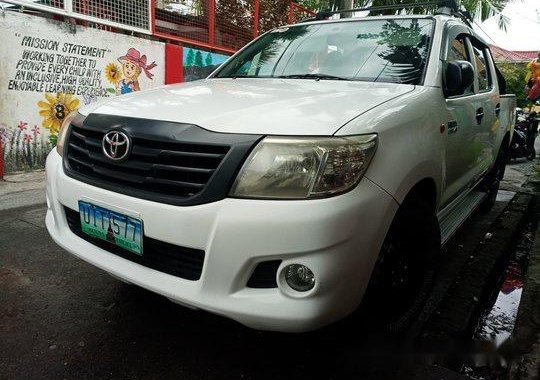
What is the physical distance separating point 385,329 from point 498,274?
5.11 feet

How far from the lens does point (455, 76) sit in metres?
2.30

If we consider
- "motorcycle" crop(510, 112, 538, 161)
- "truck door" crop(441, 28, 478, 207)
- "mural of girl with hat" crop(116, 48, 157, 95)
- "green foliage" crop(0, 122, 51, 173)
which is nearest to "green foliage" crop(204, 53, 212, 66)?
"mural of girl with hat" crop(116, 48, 157, 95)

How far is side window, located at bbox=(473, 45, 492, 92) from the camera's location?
3.29 metres

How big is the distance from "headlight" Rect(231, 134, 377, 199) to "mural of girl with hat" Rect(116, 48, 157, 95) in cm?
507

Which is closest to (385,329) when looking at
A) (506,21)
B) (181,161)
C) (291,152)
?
(291,152)

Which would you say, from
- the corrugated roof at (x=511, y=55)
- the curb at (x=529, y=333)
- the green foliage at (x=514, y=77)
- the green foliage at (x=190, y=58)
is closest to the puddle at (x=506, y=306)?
the curb at (x=529, y=333)

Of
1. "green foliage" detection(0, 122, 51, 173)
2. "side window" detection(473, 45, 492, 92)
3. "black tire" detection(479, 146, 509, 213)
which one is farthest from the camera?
"green foliage" detection(0, 122, 51, 173)

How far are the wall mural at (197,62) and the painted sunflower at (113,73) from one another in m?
1.39

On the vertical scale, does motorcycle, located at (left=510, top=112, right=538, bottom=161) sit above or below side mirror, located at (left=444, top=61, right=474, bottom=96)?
below

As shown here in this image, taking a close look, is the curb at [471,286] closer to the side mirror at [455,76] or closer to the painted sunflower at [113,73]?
the side mirror at [455,76]

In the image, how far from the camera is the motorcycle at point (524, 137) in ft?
26.0

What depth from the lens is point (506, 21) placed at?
11.5 metres

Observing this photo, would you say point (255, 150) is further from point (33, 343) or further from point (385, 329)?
point (33, 343)

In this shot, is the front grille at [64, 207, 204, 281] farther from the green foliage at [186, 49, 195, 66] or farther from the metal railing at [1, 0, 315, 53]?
the green foliage at [186, 49, 195, 66]
